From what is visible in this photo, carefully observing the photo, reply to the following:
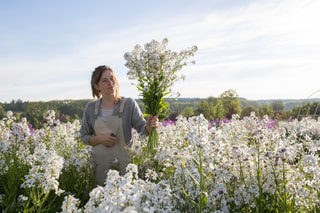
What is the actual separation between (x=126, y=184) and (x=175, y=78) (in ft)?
7.60

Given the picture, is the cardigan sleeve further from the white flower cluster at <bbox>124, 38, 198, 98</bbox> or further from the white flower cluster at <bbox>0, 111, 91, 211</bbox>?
the white flower cluster at <bbox>124, 38, 198, 98</bbox>

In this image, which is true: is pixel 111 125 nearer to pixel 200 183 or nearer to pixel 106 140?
pixel 106 140

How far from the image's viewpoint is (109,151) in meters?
4.32

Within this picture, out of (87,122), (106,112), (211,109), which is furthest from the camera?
(211,109)

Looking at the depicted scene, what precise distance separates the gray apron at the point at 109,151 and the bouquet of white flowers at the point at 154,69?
728mm

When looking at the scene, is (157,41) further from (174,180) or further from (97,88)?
(174,180)

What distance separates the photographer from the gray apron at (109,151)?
4312 millimetres

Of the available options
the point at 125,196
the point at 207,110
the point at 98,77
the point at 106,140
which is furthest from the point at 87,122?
the point at 207,110

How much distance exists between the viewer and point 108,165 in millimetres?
4301

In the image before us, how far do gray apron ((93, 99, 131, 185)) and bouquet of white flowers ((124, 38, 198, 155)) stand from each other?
2.39 ft

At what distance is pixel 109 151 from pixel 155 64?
176cm

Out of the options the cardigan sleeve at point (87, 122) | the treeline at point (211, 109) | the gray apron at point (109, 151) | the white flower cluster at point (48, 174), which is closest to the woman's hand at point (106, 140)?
the gray apron at point (109, 151)

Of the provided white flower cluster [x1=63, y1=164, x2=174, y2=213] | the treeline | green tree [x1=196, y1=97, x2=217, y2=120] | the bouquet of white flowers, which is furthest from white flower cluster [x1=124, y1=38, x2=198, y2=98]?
the treeline

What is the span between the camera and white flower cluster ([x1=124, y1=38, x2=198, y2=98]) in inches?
141
